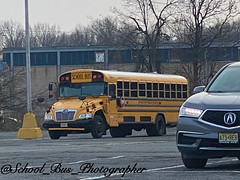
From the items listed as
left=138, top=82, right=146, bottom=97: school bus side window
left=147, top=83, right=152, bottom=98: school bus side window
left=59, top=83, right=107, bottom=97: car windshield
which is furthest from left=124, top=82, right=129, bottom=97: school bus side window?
left=147, top=83, right=152, bottom=98: school bus side window

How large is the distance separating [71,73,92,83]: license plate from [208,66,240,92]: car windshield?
15954mm

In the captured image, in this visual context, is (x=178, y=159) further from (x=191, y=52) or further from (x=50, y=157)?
(x=191, y=52)

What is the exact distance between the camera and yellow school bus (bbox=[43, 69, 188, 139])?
29.0 metres

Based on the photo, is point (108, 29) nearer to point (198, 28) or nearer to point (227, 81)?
point (198, 28)

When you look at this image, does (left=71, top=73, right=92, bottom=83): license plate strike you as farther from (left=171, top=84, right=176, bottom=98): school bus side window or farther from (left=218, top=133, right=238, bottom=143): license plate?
(left=218, top=133, right=238, bottom=143): license plate

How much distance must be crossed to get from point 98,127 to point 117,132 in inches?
121

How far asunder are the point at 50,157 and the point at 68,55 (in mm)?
81003

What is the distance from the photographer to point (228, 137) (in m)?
12.3

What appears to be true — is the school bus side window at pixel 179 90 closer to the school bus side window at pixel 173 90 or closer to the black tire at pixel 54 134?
the school bus side window at pixel 173 90

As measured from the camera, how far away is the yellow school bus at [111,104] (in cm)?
2898

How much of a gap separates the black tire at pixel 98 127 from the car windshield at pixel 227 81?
49.2 feet

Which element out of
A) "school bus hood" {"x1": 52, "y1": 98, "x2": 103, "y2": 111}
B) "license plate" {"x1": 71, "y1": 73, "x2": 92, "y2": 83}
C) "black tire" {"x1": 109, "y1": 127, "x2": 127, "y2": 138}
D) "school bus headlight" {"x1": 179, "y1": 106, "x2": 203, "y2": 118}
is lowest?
"black tire" {"x1": 109, "y1": 127, "x2": 127, "y2": 138}

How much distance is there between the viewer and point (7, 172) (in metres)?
13.2

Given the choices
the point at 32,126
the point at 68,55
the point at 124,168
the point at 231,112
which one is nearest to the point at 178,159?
the point at 124,168
